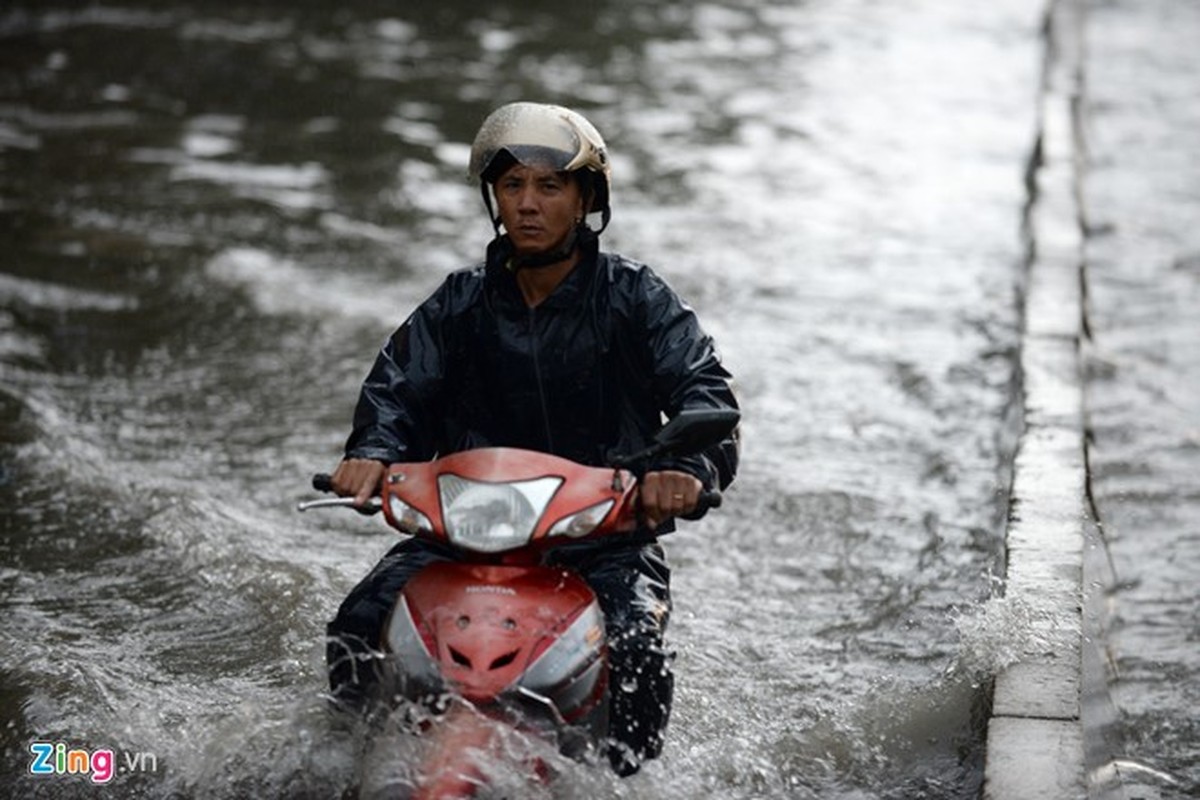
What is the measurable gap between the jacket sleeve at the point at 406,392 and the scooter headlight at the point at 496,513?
484mm

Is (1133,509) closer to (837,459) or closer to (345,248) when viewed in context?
(837,459)

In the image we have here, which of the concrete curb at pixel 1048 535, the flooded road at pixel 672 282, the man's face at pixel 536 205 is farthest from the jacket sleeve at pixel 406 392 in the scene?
the concrete curb at pixel 1048 535

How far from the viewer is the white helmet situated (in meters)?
4.89

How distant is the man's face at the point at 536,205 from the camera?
493cm

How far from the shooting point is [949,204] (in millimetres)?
12375

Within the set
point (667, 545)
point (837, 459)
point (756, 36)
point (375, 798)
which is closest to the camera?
point (375, 798)

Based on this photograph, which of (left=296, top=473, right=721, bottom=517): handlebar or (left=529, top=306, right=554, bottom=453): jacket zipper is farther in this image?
(left=529, top=306, right=554, bottom=453): jacket zipper

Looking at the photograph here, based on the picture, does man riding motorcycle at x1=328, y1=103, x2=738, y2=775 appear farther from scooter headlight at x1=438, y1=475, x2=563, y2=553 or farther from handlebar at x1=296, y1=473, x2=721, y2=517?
scooter headlight at x1=438, y1=475, x2=563, y2=553

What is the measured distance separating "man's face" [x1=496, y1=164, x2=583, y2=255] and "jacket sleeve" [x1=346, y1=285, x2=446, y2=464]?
33 centimetres

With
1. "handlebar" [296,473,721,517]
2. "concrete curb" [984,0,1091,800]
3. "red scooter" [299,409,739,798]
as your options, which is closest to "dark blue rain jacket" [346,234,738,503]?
"handlebar" [296,473,721,517]

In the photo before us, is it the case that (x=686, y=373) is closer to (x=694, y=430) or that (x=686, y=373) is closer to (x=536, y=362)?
(x=536, y=362)

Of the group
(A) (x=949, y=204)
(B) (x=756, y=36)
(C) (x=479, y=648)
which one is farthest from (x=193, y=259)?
(B) (x=756, y=36)

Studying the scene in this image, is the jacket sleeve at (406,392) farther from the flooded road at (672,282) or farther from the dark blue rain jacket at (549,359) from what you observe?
the flooded road at (672,282)

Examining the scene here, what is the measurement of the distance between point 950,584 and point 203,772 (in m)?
2.83
